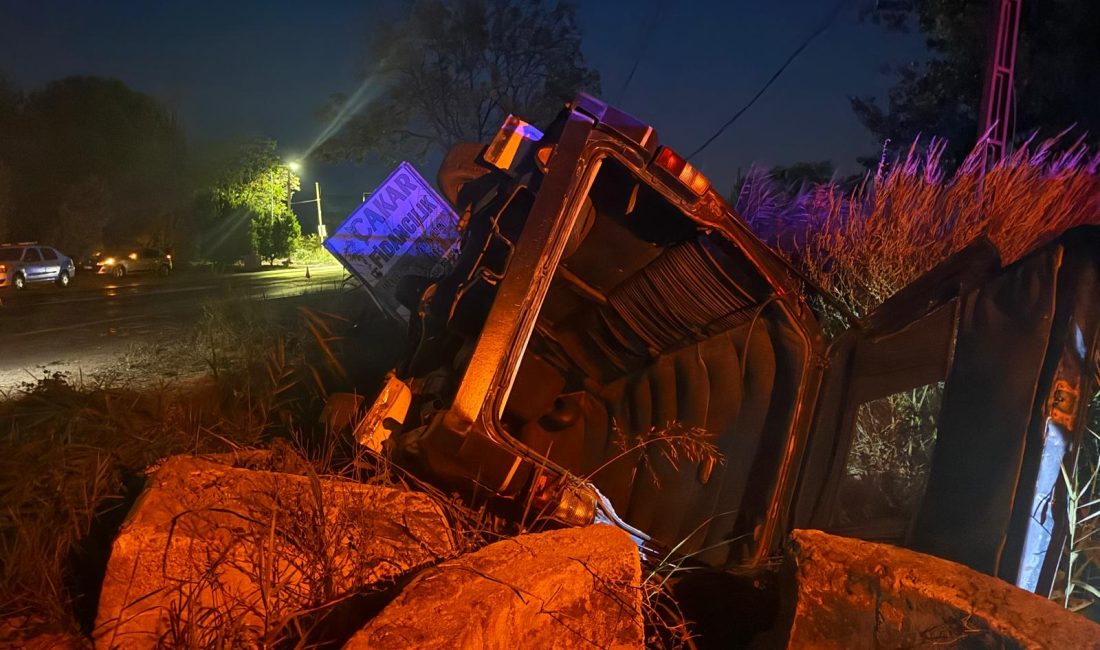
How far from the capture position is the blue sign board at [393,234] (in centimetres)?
838

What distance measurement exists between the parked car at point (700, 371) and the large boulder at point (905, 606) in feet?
1.24

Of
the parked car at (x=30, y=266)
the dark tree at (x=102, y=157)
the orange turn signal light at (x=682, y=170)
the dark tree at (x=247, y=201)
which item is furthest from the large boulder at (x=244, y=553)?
the dark tree at (x=247, y=201)

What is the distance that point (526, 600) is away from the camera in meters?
2.34

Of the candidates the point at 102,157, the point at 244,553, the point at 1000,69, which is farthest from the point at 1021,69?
the point at 102,157

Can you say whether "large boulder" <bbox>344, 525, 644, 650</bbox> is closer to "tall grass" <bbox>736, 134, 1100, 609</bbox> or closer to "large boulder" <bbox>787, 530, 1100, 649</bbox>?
"large boulder" <bbox>787, 530, 1100, 649</bbox>

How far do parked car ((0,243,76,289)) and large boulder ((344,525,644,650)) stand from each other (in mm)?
24256

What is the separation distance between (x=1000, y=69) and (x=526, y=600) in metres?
9.49

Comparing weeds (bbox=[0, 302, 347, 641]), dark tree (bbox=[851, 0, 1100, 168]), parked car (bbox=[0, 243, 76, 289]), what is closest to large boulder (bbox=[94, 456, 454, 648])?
weeds (bbox=[0, 302, 347, 641])

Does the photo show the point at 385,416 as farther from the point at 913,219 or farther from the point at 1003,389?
the point at 913,219

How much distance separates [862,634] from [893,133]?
16400 millimetres

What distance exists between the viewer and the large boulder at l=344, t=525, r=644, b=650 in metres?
2.18

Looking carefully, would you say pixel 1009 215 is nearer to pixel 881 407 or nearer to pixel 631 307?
pixel 881 407

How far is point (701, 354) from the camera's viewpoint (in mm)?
4367

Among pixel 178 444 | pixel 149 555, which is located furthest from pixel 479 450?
pixel 178 444
